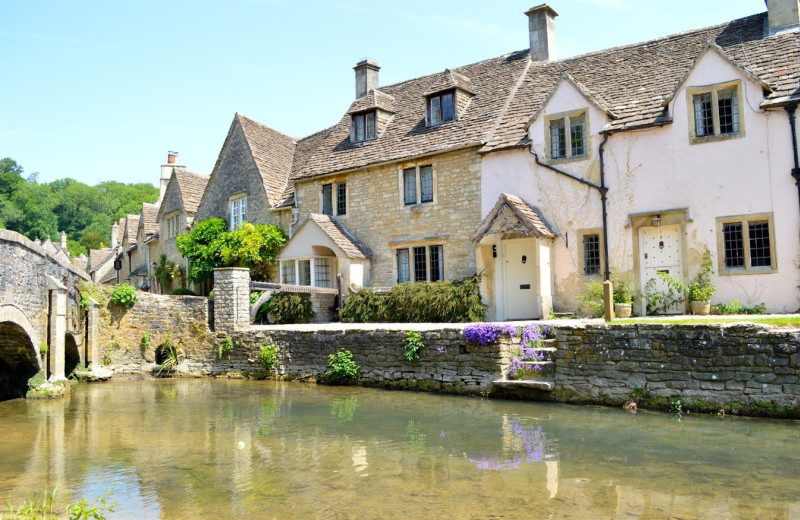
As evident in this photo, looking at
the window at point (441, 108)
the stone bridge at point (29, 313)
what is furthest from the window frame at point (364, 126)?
the stone bridge at point (29, 313)

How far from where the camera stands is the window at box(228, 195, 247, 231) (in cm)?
2819

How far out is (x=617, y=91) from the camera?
1975 cm

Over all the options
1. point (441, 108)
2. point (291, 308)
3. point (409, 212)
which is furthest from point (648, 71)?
point (291, 308)

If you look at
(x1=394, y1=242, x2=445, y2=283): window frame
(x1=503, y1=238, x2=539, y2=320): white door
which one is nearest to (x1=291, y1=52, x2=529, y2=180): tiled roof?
(x1=394, y1=242, x2=445, y2=283): window frame

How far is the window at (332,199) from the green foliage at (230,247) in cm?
229

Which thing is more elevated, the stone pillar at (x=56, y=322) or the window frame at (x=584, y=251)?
the window frame at (x=584, y=251)

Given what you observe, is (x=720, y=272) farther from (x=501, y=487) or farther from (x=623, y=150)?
(x=501, y=487)

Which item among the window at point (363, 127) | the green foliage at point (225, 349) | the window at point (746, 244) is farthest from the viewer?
the window at point (363, 127)

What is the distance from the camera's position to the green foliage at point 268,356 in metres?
18.6

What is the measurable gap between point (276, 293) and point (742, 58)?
17.3 m

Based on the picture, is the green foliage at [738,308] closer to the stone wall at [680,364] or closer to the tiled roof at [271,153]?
the stone wall at [680,364]

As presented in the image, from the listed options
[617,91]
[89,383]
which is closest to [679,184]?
[617,91]

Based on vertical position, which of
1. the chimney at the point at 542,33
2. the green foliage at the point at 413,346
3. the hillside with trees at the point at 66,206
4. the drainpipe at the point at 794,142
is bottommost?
the green foliage at the point at 413,346

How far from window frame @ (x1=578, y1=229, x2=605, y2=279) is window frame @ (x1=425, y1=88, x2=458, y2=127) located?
698 centimetres
